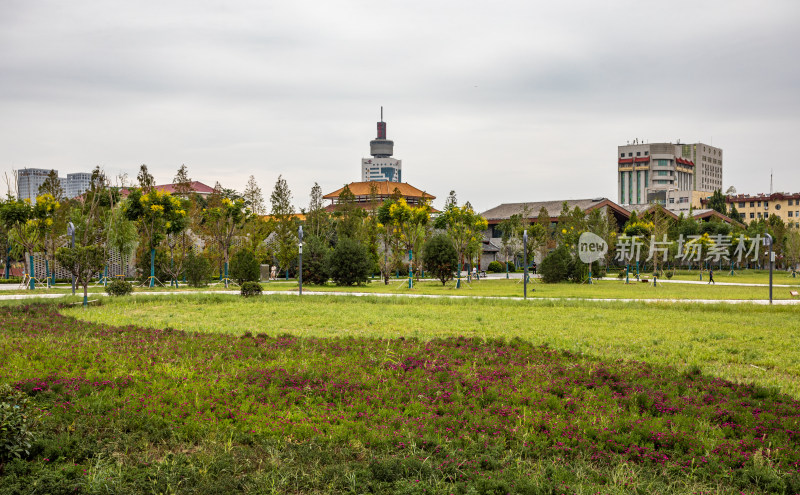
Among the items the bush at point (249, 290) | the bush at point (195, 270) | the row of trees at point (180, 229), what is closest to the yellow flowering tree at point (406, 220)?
the row of trees at point (180, 229)

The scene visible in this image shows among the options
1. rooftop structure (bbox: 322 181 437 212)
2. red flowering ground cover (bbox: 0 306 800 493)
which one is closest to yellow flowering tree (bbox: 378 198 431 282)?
red flowering ground cover (bbox: 0 306 800 493)

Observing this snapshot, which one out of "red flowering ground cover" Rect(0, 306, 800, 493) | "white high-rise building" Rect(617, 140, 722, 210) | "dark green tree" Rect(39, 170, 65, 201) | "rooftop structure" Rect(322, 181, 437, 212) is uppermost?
"white high-rise building" Rect(617, 140, 722, 210)

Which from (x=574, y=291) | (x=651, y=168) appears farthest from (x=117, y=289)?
(x=651, y=168)

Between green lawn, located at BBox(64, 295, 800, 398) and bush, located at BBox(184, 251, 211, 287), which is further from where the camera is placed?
bush, located at BBox(184, 251, 211, 287)

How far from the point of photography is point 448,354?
27.6 ft

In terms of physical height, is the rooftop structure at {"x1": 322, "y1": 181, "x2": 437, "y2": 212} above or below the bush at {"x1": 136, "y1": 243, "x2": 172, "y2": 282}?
above

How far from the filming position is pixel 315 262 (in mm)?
29516

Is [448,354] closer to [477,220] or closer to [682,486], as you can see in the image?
[682,486]

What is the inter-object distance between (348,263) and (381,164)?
15454cm

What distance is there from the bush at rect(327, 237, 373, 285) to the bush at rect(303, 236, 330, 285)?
1.79ft

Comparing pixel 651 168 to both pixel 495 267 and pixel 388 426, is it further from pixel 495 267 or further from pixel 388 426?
pixel 388 426

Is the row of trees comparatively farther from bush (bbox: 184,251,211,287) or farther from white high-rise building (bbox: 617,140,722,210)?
white high-rise building (bbox: 617,140,722,210)

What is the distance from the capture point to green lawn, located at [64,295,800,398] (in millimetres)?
8781

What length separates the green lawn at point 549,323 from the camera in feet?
28.8
